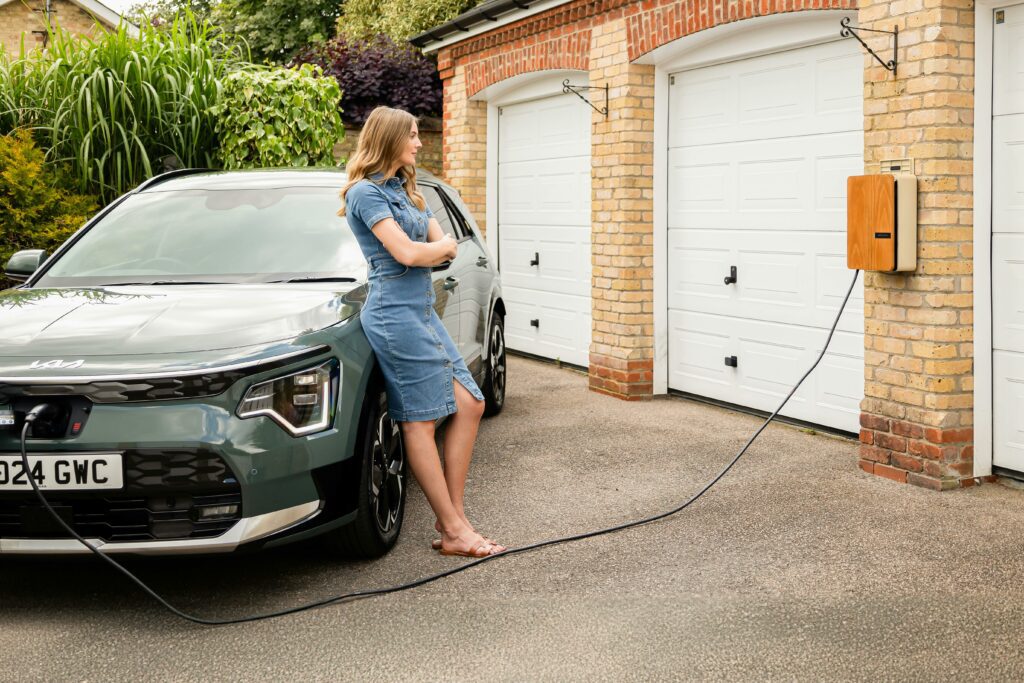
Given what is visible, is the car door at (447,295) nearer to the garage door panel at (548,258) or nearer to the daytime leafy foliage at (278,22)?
the garage door panel at (548,258)

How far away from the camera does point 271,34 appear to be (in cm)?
3159

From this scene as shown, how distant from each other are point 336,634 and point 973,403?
375cm

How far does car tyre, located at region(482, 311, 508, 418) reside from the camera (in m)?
8.27

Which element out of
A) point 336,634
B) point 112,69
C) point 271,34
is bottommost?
point 336,634

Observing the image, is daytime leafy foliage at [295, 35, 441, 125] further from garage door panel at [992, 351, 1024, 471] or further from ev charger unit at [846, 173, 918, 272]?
garage door panel at [992, 351, 1024, 471]

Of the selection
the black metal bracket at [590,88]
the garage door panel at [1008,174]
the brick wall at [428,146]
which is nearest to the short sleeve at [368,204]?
the garage door panel at [1008,174]

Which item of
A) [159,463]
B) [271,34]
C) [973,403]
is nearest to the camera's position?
[159,463]

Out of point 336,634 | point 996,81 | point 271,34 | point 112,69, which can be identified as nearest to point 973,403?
point 996,81

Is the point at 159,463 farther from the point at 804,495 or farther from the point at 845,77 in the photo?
the point at 845,77

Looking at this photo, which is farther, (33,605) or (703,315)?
(703,315)

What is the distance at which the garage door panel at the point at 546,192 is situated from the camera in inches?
418

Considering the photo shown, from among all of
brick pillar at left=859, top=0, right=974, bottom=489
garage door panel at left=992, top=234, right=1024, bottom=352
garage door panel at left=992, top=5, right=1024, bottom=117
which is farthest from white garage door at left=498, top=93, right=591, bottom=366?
garage door panel at left=992, top=234, right=1024, bottom=352

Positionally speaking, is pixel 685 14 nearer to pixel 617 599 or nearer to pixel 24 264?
pixel 24 264

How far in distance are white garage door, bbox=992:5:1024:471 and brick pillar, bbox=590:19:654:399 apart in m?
3.43
